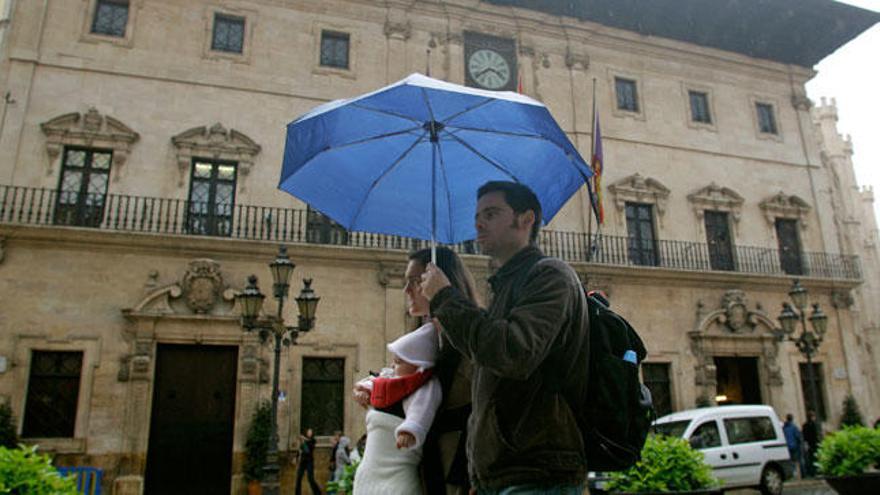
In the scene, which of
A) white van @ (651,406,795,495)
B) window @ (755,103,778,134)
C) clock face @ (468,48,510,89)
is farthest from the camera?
window @ (755,103,778,134)

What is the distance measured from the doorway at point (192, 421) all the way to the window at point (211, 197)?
300cm

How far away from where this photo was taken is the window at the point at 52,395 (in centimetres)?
1303

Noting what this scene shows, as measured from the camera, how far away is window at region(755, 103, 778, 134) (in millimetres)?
22203

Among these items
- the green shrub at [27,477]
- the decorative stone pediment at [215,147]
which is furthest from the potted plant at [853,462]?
the decorative stone pediment at [215,147]

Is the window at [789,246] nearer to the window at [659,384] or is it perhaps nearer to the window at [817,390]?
the window at [817,390]

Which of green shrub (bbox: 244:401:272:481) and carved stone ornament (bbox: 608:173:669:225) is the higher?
carved stone ornament (bbox: 608:173:669:225)

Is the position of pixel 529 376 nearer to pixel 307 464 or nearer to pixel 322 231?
pixel 307 464

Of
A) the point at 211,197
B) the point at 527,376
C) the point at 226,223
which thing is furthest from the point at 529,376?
the point at 211,197

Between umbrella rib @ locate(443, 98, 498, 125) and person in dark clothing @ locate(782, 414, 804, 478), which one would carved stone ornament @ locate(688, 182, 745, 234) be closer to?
person in dark clothing @ locate(782, 414, 804, 478)

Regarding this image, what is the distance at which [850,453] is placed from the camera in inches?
298

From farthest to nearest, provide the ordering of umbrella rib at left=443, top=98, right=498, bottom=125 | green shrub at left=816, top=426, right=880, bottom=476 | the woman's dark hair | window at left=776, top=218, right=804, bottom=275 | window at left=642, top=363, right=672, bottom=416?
window at left=776, top=218, right=804, bottom=275 → window at left=642, top=363, right=672, bottom=416 → green shrub at left=816, top=426, right=880, bottom=476 → umbrella rib at left=443, top=98, right=498, bottom=125 → the woman's dark hair

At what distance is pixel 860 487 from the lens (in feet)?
24.0

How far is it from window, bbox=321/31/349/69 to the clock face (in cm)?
382

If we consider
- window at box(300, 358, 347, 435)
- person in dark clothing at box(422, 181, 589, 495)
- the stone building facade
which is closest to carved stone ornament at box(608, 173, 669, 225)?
the stone building facade
